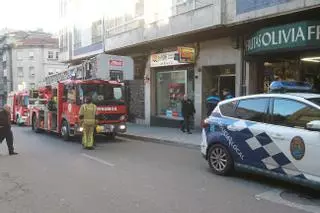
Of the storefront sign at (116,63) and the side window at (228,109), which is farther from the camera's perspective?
the storefront sign at (116,63)

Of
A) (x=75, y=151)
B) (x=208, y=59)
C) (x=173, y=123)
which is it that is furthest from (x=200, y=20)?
(x=75, y=151)

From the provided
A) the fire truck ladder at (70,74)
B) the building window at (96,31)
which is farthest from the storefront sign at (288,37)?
the building window at (96,31)

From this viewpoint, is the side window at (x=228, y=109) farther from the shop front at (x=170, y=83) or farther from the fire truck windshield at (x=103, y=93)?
the shop front at (x=170, y=83)

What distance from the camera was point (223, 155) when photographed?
25.6ft

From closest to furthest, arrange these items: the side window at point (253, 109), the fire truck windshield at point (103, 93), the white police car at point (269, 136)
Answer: the white police car at point (269, 136)
the side window at point (253, 109)
the fire truck windshield at point (103, 93)

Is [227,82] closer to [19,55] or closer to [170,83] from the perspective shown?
[170,83]

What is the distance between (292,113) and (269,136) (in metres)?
0.54

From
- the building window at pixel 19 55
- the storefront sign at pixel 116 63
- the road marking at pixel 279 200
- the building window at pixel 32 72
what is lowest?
the road marking at pixel 279 200

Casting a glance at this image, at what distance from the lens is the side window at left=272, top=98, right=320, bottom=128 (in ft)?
20.7

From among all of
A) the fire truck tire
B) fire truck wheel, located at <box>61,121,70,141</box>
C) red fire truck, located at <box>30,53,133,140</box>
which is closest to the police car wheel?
red fire truck, located at <box>30,53,133,140</box>

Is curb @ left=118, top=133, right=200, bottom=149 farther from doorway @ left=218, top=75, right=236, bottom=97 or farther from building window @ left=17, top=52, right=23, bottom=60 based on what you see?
building window @ left=17, top=52, right=23, bottom=60

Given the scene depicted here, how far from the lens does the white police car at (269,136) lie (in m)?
6.13

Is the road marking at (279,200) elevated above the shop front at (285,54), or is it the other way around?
the shop front at (285,54)

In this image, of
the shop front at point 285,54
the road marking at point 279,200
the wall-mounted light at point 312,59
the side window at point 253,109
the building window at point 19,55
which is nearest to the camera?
the road marking at point 279,200
